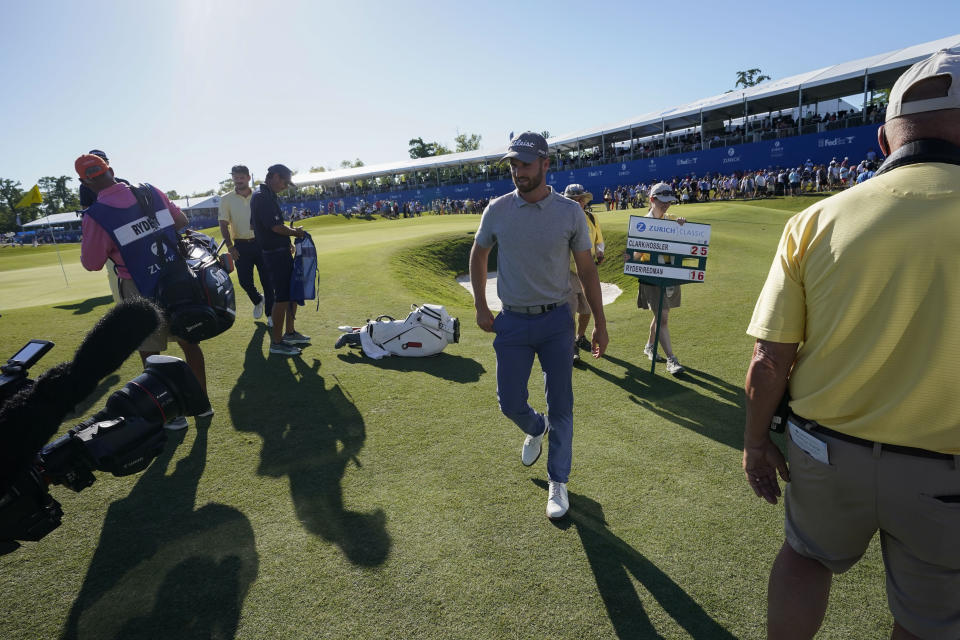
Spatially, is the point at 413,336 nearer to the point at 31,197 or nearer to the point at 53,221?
the point at 31,197

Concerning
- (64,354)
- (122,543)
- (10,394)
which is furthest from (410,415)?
(64,354)

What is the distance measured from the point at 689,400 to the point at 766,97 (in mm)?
37312

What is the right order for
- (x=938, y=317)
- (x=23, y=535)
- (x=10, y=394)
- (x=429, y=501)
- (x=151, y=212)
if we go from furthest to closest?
(x=151, y=212), (x=429, y=501), (x=23, y=535), (x=10, y=394), (x=938, y=317)

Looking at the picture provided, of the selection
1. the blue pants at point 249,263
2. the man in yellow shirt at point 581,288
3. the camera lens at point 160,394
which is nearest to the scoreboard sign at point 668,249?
the man in yellow shirt at point 581,288

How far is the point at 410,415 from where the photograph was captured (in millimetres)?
4988

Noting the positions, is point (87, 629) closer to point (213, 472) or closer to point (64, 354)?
point (213, 472)

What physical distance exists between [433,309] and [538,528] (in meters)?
3.97

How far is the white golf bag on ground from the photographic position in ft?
22.0

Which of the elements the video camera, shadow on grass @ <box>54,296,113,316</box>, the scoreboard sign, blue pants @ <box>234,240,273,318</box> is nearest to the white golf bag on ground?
blue pants @ <box>234,240,273,318</box>

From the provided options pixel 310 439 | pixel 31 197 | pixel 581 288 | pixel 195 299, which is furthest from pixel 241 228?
pixel 31 197

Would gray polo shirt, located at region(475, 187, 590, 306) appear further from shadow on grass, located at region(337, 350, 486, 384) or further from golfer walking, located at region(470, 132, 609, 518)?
shadow on grass, located at region(337, 350, 486, 384)

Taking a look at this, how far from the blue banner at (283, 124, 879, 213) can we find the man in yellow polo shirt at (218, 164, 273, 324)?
3269 cm

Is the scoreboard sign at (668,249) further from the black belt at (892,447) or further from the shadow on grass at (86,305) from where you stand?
the shadow on grass at (86,305)

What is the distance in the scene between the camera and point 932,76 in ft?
5.13
